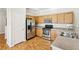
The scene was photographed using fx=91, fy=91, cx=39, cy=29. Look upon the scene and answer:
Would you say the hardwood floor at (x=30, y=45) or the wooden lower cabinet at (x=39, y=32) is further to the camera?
the wooden lower cabinet at (x=39, y=32)

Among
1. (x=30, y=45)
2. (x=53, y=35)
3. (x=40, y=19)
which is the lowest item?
(x=30, y=45)

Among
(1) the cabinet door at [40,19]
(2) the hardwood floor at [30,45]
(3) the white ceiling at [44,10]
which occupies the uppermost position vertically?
(3) the white ceiling at [44,10]

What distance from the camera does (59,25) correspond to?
1.38 meters

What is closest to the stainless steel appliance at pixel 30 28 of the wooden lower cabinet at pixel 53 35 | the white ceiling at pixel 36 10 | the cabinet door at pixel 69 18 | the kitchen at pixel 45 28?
the kitchen at pixel 45 28

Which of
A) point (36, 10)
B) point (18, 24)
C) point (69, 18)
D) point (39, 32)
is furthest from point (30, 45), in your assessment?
point (69, 18)

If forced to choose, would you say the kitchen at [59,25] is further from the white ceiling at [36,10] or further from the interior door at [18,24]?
the interior door at [18,24]

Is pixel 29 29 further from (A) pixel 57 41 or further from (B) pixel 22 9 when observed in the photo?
(A) pixel 57 41

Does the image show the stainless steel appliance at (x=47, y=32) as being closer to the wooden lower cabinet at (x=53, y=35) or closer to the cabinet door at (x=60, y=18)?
the wooden lower cabinet at (x=53, y=35)

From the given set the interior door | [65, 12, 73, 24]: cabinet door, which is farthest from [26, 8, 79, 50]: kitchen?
the interior door

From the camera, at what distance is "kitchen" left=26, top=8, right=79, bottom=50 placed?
1.31 m

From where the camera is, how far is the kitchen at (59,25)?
4.31 feet

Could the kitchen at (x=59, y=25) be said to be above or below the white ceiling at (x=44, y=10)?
below

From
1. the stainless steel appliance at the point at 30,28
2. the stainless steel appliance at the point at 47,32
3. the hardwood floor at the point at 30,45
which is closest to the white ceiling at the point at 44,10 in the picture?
the stainless steel appliance at the point at 30,28

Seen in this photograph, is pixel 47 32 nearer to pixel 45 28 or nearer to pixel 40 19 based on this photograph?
pixel 45 28
